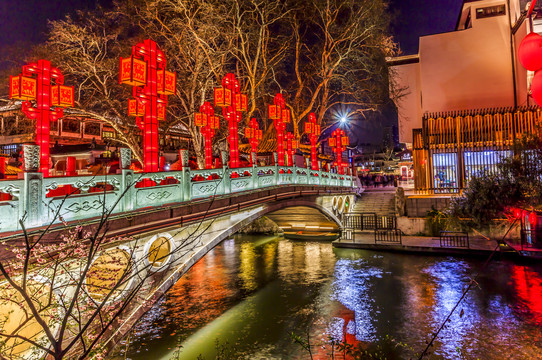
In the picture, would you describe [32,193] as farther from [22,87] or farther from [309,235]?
[309,235]

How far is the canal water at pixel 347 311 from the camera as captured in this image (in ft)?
28.8

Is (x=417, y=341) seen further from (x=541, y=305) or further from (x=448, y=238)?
(x=448, y=238)

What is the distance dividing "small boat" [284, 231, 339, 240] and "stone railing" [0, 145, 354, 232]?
14058mm

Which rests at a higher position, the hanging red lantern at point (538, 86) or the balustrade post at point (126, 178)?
the hanging red lantern at point (538, 86)

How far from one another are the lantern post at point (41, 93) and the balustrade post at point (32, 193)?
578 cm

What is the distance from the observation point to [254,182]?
12.3 meters

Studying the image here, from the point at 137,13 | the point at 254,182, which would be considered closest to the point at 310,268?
the point at 254,182

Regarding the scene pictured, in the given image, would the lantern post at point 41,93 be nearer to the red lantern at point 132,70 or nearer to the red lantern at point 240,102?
the red lantern at point 132,70

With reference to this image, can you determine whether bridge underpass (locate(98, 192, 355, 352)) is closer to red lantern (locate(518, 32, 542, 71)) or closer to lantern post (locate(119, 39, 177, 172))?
lantern post (locate(119, 39, 177, 172))

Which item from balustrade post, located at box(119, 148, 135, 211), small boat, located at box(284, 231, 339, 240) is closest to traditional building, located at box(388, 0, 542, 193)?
small boat, located at box(284, 231, 339, 240)

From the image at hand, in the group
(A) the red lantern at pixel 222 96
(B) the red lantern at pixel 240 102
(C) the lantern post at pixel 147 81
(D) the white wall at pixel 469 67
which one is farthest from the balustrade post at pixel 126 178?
(D) the white wall at pixel 469 67

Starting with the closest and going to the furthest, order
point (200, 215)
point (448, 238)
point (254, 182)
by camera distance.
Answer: point (200, 215)
point (254, 182)
point (448, 238)

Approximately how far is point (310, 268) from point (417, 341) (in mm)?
8087

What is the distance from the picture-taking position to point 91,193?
6.36m
